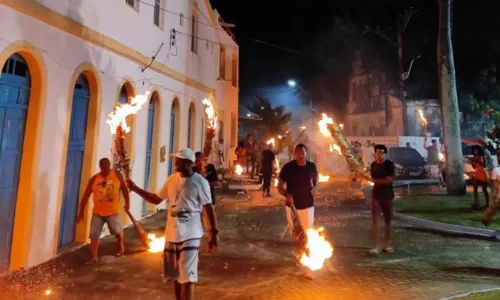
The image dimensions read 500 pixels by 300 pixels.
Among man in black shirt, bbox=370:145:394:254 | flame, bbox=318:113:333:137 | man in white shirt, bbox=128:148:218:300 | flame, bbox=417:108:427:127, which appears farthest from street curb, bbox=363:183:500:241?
flame, bbox=417:108:427:127

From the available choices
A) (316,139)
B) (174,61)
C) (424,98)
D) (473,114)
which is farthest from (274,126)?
(174,61)

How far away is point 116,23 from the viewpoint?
27.5 ft

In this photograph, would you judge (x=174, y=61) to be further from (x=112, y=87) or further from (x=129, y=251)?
(x=129, y=251)

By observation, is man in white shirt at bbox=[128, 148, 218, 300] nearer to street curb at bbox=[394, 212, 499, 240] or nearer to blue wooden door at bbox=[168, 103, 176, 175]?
street curb at bbox=[394, 212, 499, 240]

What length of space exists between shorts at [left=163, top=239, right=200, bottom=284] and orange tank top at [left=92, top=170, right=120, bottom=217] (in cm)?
→ 272

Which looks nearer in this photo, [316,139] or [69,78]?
[69,78]

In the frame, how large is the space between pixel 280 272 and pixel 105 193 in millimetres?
3300

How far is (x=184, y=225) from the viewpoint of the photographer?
159 inches

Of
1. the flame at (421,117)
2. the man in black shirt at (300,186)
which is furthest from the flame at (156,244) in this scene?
the flame at (421,117)

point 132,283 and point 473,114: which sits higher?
point 473,114

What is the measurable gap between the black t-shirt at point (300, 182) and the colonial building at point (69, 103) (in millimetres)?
4143

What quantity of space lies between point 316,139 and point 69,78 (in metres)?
24.9

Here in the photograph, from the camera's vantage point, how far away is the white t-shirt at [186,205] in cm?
404

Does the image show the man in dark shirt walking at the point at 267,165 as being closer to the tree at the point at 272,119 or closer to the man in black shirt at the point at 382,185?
the man in black shirt at the point at 382,185
